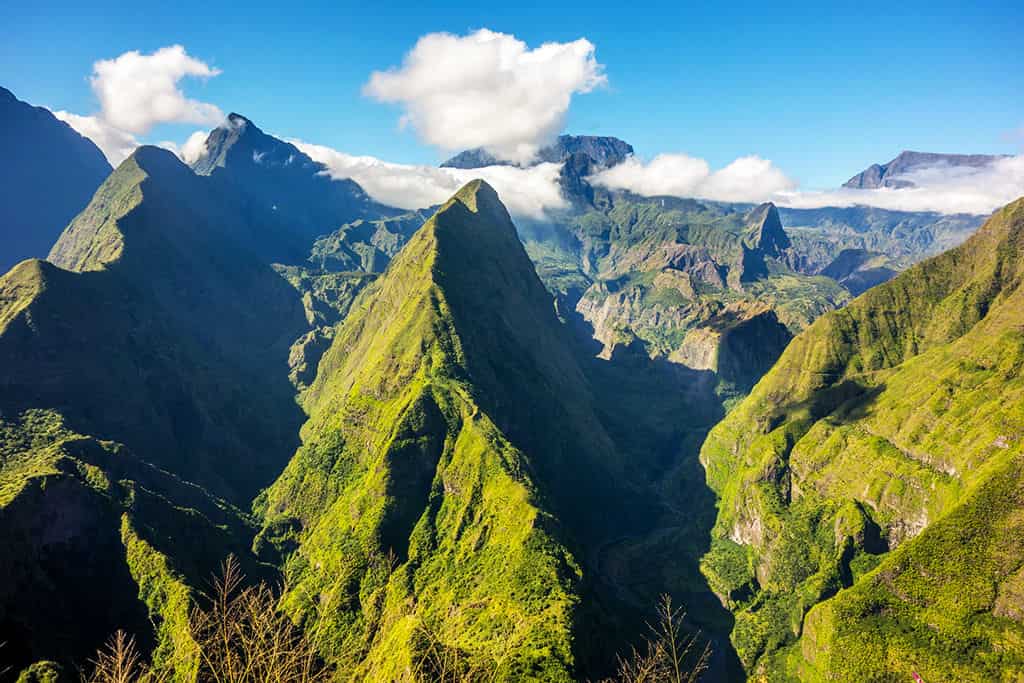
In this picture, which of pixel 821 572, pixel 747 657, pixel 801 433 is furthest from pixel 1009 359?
pixel 747 657

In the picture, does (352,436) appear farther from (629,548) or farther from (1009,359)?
(1009,359)

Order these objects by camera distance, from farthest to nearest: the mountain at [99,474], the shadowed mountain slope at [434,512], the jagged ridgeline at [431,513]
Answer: the shadowed mountain slope at [434,512] → the jagged ridgeline at [431,513] → the mountain at [99,474]

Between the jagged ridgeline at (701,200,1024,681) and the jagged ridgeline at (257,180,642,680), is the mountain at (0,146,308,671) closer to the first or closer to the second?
the jagged ridgeline at (257,180,642,680)

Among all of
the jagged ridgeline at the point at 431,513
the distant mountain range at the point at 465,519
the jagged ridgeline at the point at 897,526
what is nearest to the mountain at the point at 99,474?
the distant mountain range at the point at 465,519

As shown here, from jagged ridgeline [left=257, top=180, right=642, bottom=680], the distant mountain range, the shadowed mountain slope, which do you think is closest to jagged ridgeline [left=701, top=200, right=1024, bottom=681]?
the distant mountain range

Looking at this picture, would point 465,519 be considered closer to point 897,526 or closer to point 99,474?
point 99,474

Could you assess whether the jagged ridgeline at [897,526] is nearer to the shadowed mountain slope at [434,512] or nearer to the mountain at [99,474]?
the shadowed mountain slope at [434,512]
